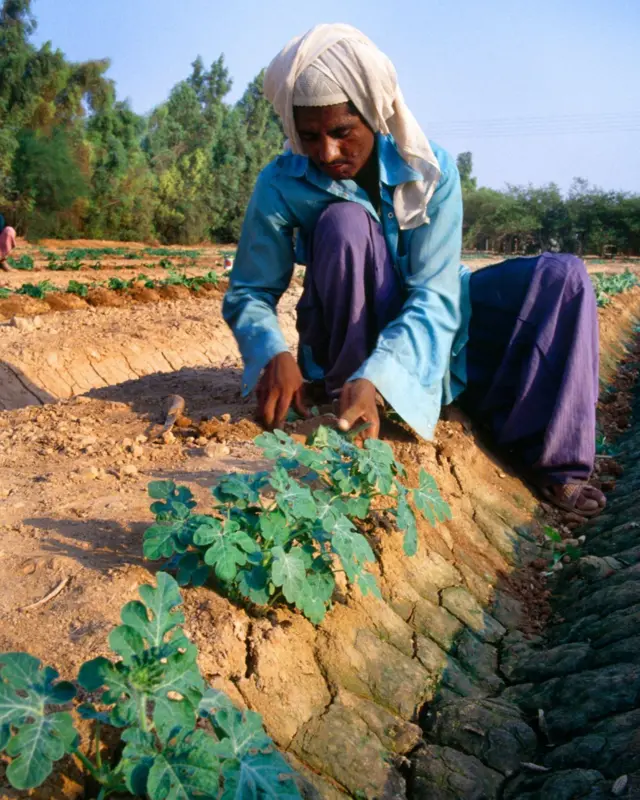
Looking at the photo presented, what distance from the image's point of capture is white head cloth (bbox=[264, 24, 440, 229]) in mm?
2598

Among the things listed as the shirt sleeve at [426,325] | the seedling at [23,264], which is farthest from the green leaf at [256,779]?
the seedling at [23,264]

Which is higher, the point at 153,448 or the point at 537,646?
the point at 153,448

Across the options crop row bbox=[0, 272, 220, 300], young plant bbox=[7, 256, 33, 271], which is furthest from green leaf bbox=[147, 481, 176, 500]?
young plant bbox=[7, 256, 33, 271]

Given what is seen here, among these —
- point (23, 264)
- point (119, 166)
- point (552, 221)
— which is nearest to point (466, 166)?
point (552, 221)

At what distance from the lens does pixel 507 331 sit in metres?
3.30

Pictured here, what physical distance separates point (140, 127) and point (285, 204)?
3652cm

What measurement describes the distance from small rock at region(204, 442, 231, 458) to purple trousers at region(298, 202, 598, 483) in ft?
1.74

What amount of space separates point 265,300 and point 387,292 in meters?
0.51

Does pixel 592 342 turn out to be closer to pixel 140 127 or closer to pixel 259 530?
pixel 259 530

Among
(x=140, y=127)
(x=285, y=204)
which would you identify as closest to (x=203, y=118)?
(x=140, y=127)

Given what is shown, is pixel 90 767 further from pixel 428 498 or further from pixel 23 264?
pixel 23 264

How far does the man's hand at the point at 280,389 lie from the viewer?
2812 mm

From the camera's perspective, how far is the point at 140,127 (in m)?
36.5

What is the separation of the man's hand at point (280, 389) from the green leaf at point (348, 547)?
103 cm
